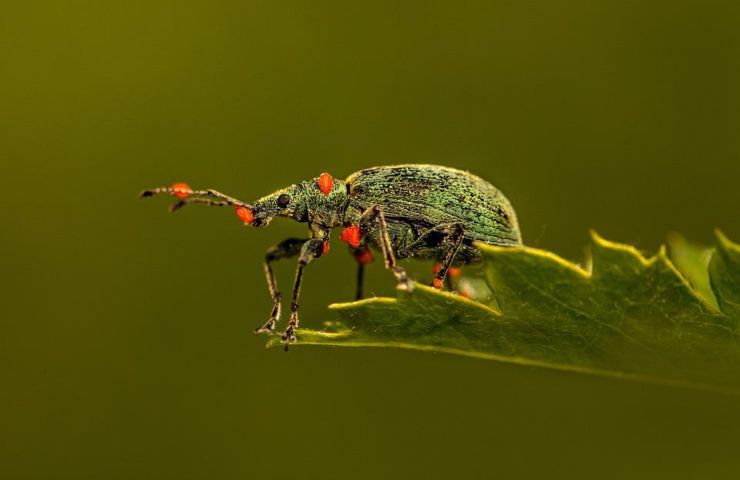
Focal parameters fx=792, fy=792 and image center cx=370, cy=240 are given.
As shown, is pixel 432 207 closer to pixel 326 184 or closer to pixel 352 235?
pixel 352 235

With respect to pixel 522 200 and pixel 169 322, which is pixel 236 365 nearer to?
pixel 169 322

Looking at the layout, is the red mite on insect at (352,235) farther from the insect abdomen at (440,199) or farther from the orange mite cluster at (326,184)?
the orange mite cluster at (326,184)

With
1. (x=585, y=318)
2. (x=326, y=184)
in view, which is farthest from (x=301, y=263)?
(x=585, y=318)

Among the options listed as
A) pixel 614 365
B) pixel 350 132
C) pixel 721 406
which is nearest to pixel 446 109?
pixel 350 132

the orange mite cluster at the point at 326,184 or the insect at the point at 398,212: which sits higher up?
the orange mite cluster at the point at 326,184

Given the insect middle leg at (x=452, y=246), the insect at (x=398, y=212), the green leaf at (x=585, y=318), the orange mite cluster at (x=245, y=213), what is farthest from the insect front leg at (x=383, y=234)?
the green leaf at (x=585, y=318)
